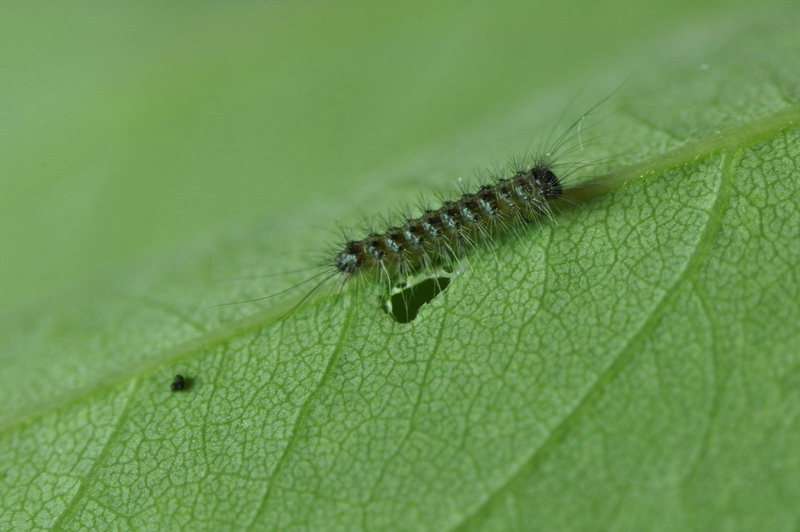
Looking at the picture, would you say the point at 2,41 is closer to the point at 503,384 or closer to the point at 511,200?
the point at 511,200

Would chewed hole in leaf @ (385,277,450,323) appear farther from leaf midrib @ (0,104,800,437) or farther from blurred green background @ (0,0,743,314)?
blurred green background @ (0,0,743,314)

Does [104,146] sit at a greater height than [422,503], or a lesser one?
greater

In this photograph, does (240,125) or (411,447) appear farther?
(240,125)

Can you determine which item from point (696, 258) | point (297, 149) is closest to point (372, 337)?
point (696, 258)

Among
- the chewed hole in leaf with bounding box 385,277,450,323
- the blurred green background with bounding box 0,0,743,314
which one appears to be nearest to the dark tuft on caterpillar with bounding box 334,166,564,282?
the chewed hole in leaf with bounding box 385,277,450,323

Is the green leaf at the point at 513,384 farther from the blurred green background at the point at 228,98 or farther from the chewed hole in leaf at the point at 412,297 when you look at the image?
the blurred green background at the point at 228,98

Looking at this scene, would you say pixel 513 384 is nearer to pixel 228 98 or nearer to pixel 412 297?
pixel 412 297
